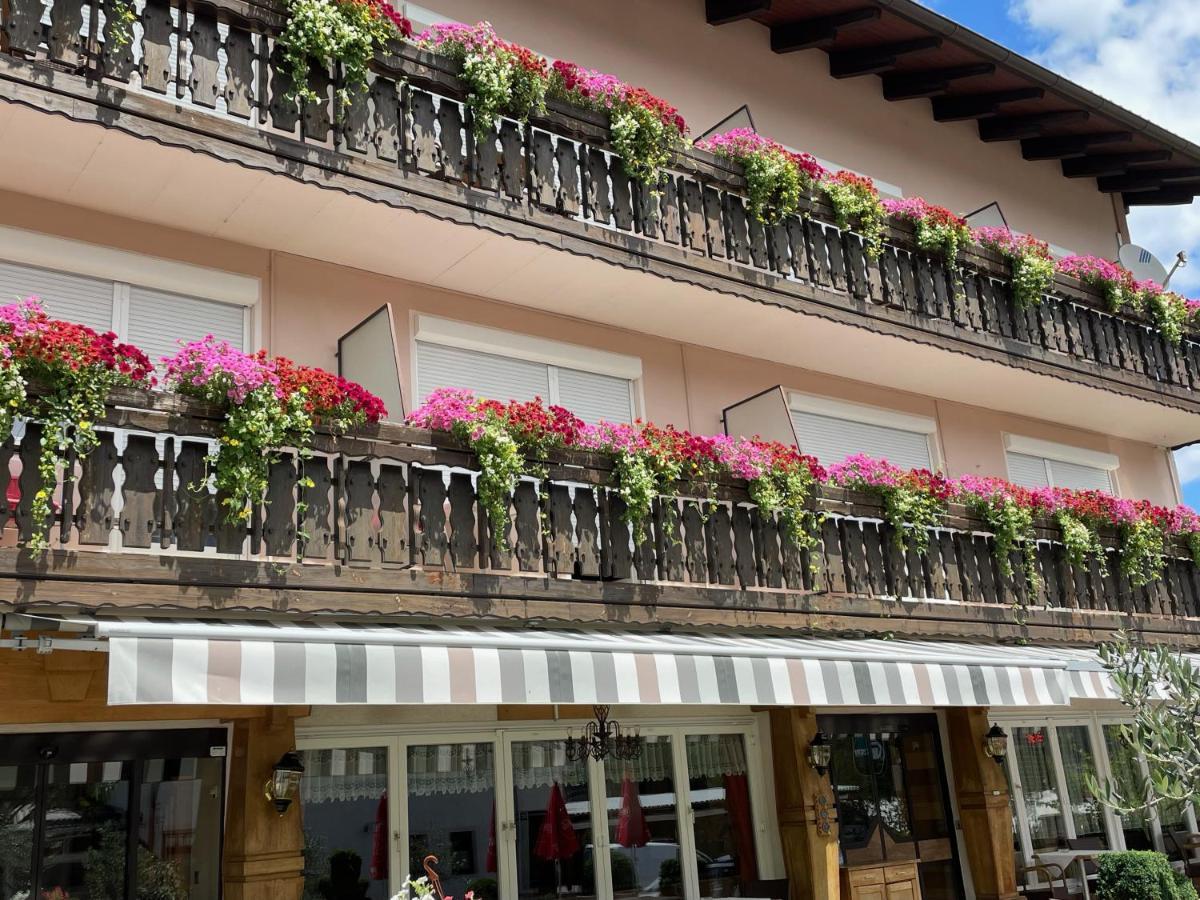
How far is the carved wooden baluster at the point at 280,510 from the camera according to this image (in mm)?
8773

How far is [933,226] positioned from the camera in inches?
587

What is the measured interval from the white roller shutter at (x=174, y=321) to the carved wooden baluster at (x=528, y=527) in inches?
116

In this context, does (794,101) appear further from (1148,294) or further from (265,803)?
(265,803)

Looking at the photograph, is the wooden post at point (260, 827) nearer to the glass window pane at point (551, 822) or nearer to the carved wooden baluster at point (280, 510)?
the carved wooden baluster at point (280, 510)

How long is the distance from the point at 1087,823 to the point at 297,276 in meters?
13.6

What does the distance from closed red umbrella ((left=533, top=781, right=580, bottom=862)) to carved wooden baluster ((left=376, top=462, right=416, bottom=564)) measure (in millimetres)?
3902

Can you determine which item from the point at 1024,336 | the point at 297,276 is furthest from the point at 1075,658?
the point at 297,276

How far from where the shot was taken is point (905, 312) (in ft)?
46.7

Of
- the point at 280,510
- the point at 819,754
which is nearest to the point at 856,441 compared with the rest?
the point at 819,754

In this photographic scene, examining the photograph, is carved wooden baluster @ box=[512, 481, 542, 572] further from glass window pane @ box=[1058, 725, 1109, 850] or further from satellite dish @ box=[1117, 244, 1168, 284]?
satellite dish @ box=[1117, 244, 1168, 284]

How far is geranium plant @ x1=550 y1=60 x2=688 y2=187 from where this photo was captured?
1181 centimetres

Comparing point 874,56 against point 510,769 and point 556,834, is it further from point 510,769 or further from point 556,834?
point 556,834

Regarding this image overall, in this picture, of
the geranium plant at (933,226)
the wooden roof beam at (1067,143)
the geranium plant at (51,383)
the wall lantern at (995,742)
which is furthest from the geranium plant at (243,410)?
the wooden roof beam at (1067,143)

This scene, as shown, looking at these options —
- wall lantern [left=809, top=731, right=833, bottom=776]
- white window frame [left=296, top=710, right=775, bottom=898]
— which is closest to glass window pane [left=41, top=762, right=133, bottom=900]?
white window frame [left=296, top=710, right=775, bottom=898]
